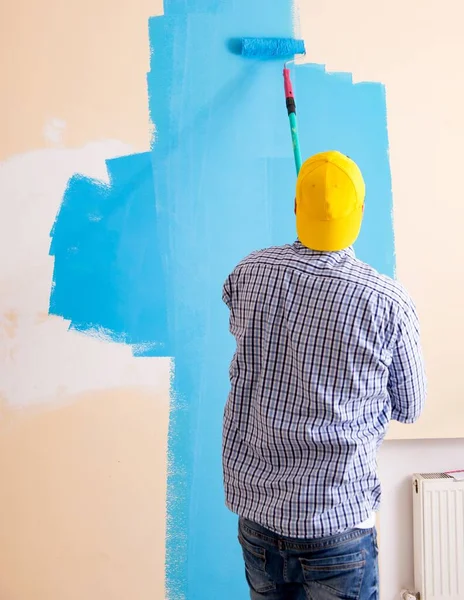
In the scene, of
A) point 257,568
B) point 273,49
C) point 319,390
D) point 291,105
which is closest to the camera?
point 319,390

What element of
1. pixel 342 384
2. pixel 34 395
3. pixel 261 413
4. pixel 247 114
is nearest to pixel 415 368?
pixel 342 384

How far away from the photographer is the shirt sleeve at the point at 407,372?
1.10m

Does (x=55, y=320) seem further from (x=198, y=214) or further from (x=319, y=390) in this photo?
(x=319, y=390)

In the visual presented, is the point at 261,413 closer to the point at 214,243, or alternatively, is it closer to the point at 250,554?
the point at 250,554

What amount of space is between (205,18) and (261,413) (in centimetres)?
111

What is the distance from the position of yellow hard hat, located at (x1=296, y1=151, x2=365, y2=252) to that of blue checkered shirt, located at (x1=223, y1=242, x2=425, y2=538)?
0.03 meters

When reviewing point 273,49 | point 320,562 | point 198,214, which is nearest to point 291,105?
point 273,49

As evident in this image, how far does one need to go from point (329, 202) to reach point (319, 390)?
1.02 feet

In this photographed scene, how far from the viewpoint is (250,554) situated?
120 centimetres

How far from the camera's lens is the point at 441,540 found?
1788 millimetres

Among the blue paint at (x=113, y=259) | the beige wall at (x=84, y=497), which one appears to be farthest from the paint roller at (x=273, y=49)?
the beige wall at (x=84, y=497)

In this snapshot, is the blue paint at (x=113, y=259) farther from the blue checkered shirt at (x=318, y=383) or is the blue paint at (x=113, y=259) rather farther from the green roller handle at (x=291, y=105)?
the blue checkered shirt at (x=318, y=383)

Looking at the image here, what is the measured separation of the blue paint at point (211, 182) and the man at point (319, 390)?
1.86ft

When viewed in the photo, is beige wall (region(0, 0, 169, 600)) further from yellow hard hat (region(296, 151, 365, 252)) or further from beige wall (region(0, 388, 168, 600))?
yellow hard hat (region(296, 151, 365, 252))
